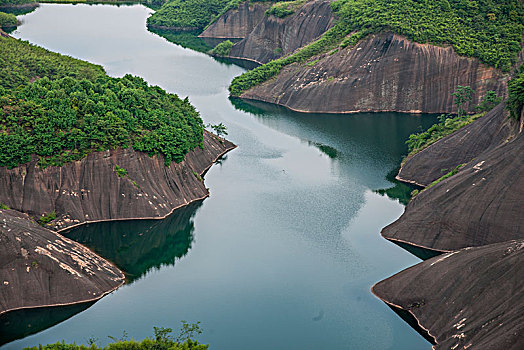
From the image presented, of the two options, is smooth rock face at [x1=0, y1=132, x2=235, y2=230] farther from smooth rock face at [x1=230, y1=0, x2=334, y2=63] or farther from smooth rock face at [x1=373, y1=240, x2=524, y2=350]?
smooth rock face at [x1=230, y1=0, x2=334, y2=63]

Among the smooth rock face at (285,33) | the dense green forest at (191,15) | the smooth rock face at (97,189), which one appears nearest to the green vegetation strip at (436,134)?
the smooth rock face at (97,189)

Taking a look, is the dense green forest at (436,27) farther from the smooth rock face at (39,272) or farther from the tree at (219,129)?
the smooth rock face at (39,272)

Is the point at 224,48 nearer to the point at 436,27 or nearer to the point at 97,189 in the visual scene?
the point at 436,27

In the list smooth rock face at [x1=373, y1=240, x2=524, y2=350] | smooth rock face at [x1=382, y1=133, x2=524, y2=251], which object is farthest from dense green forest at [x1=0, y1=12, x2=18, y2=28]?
smooth rock face at [x1=373, y1=240, x2=524, y2=350]

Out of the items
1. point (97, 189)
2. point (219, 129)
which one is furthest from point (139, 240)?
point (219, 129)

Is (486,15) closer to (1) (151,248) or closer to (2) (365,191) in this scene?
(2) (365,191)

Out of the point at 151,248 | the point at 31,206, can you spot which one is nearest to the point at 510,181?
the point at 151,248
